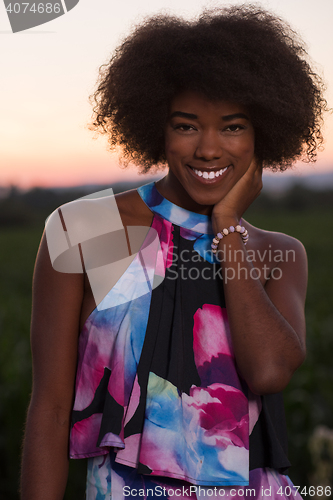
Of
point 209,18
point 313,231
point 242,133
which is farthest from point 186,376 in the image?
point 313,231

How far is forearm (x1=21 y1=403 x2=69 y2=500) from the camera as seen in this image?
1.99 m

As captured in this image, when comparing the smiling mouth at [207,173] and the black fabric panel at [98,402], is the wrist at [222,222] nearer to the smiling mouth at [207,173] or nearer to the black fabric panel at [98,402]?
the smiling mouth at [207,173]

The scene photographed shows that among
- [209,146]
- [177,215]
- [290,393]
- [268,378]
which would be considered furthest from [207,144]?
[290,393]

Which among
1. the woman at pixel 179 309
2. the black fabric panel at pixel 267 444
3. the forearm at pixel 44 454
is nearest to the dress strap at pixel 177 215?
the woman at pixel 179 309

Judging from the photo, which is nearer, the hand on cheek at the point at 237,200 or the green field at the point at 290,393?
the hand on cheek at the point at 237,200

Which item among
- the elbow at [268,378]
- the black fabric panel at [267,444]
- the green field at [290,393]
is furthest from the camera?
the green field at [290,393]

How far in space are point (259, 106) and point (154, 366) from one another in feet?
3.76

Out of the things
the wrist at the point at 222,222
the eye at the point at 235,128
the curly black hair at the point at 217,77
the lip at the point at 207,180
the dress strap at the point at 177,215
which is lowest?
the wrist at the point at 222,222

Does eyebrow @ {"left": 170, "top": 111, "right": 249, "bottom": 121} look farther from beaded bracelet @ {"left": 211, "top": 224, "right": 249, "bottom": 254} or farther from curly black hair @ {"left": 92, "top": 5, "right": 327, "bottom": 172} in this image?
beaded bracelet @ {"left": 211, "top": 224, "right": 249, "bottom": 254}

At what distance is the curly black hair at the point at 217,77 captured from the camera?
2010 mm

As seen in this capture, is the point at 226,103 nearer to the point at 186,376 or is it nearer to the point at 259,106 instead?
the point at 259,106

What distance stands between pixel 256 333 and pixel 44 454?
97 centimetres

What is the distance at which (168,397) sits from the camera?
76.8 inches

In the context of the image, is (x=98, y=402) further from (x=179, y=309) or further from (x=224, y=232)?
(x=224, y=232)
